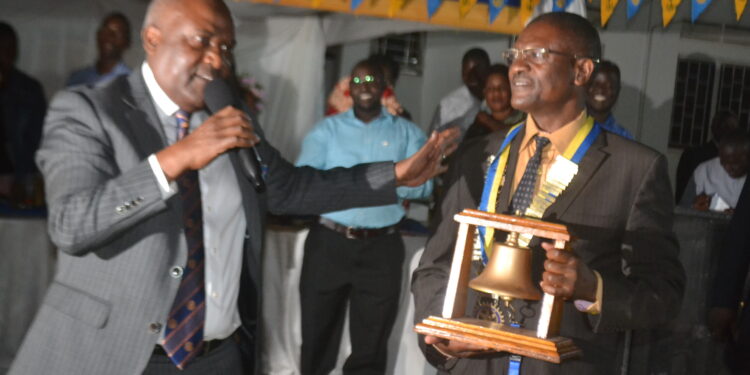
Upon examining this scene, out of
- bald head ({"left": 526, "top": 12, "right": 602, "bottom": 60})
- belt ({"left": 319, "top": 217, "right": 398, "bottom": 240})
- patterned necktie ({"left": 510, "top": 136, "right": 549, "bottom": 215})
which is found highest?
bald head ({"left": 526, "top": 12, "right": 602, "bottom": 60})

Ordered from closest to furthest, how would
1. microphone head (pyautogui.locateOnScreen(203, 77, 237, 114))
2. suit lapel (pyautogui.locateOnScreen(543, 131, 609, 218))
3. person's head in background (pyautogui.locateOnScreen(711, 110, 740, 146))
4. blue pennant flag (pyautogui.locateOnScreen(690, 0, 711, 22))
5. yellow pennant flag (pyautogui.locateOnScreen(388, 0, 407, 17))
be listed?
microphone head (pyautogui.locateOnScreen(203, 77, 237, 114)) < suit lapel (pyautogui.locateOnScreen(543, 131, 609, 218)) < blue pennant flag (pyautogui.locateOnScreen(690, 0, 711, 22)) < yellow pennant flag (pyautogui.locateOnScreen(388, 0, 407, 17)) < person's head in background (pyautogui.locateOnScreen(711, 110, 740, 146))

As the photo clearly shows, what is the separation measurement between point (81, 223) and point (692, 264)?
3.55 meters

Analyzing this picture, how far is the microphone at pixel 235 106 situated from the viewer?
2.21m

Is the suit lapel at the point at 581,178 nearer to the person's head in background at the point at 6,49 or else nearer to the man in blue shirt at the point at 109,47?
the person's head in background at the point at 6,49

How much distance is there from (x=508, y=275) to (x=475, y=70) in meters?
5.77

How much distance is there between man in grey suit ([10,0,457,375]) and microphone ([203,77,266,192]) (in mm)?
50

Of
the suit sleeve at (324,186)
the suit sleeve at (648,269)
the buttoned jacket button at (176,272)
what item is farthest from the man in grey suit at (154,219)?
the suit sleeve at (648,269)

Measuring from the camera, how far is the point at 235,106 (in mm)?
2326

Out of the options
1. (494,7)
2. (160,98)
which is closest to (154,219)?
(160,98)

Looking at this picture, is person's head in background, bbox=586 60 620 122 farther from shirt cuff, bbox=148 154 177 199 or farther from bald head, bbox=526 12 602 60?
shirt cuff, bbox=148 154 177 199

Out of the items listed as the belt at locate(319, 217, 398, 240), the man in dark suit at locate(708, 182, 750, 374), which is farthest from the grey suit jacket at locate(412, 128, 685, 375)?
the belt at locate(319, 217, 398, 240)

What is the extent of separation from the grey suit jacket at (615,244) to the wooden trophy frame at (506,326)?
25cm

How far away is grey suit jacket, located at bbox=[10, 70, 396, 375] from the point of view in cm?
226

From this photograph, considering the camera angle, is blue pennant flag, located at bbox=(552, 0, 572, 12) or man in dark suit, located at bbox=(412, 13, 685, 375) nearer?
man in dark suit, located at bbox=(412, 13, 685, 375)
